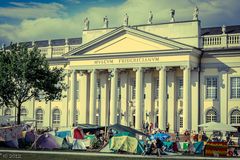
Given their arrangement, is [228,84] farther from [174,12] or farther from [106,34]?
[106,34]

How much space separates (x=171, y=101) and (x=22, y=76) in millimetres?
18172

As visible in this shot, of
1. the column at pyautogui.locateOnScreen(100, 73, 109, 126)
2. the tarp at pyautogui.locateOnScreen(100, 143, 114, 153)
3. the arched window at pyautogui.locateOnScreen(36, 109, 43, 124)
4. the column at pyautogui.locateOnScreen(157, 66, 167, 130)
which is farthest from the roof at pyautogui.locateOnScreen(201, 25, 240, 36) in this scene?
the tarp at pyautogui.locateOnScreen(100, 143, 114, 153)

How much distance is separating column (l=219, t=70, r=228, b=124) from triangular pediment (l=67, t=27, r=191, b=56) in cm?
540

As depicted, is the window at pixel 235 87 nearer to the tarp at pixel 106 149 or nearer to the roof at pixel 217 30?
the roof at pixel 217 30

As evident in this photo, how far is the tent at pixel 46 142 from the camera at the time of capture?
3925cm

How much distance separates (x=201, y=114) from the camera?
60.2m

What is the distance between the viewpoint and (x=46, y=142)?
39.5 metres

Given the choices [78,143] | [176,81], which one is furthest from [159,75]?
[78,143]

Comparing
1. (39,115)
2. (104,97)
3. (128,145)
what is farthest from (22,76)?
(39,115)

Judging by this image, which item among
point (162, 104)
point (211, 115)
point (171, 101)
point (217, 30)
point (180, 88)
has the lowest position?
point (211, 115)

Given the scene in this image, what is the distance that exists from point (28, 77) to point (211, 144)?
21417 mm

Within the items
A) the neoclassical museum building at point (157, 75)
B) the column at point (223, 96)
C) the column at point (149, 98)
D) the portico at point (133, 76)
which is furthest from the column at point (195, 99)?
the column at point (149, 98)

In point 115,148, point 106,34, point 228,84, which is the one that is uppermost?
point 106,34

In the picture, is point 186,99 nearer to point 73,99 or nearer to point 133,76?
point 133,76
